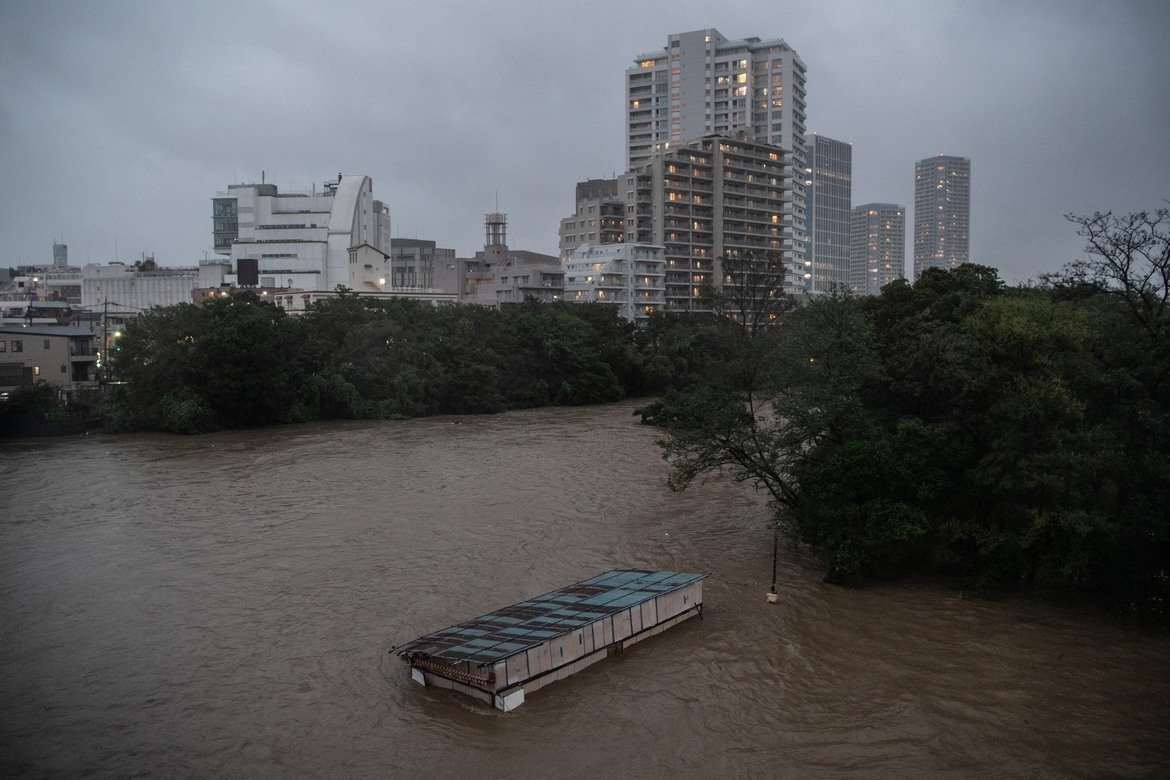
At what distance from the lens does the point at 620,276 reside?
73812mm

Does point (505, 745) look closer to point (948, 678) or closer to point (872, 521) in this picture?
point (948, 678)

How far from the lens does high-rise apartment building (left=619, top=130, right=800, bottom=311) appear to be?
80.1 m

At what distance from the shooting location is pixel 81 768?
10461mm

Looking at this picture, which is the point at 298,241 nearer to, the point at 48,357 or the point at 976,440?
the point at 48,357

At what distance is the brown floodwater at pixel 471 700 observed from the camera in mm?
10758

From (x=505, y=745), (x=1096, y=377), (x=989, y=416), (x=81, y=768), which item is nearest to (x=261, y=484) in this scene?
(x=81, y=768)

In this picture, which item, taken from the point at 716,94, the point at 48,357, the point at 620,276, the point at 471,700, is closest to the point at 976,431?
the point at 471,700

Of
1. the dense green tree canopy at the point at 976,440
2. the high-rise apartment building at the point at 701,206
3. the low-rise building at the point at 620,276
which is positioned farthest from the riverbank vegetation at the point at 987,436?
the high-rise apartment building at the point at 701,206

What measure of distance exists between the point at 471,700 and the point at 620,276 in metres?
64.1

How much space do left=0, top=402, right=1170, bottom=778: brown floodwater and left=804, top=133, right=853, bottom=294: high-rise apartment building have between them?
139 meters

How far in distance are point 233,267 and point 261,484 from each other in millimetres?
52634

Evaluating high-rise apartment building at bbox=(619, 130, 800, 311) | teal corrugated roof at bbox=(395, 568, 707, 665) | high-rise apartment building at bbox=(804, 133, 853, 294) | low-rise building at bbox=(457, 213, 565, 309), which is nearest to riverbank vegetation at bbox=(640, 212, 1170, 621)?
teal corrugated roof at bbox=(395, 568, 707, 665)

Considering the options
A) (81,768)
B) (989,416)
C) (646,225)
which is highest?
(646,225)

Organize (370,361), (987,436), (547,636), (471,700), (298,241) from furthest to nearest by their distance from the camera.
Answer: (298,241)
(370,361)
(987,436)
(547,636)
(471,700)
